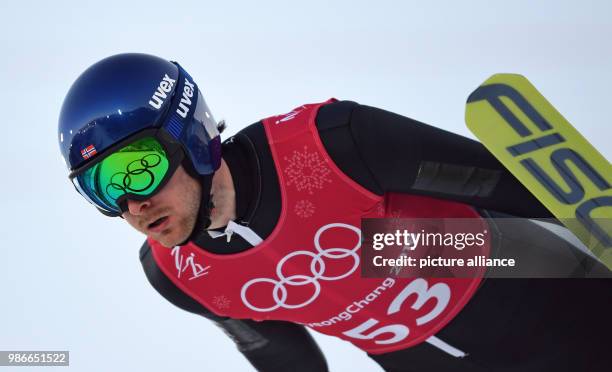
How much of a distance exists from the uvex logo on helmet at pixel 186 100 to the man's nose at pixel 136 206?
0.22 metres

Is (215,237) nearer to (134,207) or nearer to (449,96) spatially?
(134,207)

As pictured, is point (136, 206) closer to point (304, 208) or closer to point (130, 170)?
point (130, 170)

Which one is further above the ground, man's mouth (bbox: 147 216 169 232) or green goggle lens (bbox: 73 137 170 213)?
green goggle lens (bbox: 73 137 170 213)

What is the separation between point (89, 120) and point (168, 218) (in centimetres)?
28

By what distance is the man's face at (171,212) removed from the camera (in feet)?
5.65

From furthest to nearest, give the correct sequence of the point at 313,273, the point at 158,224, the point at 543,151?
the point at 313,273 < the point at 158,224 < the point at 543,151

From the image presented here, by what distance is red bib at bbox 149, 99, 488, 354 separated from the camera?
5.82ft

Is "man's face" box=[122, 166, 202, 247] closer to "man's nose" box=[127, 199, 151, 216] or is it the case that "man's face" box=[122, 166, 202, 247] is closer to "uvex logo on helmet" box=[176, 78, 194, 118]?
"man's nose" box=[127, 199, 151, 216]

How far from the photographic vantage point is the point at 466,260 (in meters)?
1.90

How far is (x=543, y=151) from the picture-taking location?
63.8 inches

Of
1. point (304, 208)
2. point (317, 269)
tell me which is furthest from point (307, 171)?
point (317, 269)

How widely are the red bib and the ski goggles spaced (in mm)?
249
